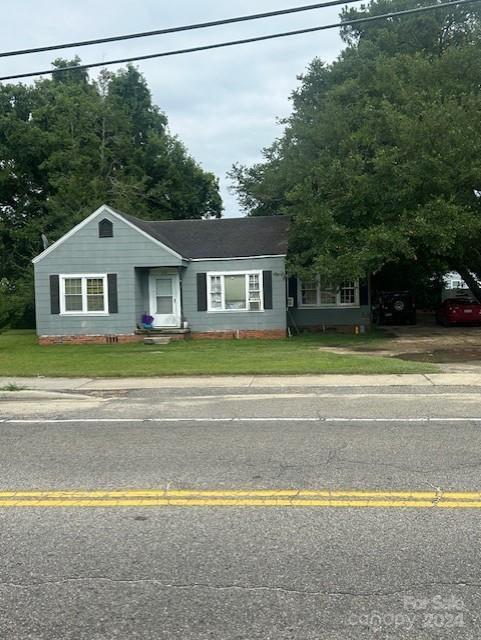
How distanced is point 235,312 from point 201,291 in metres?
1.63

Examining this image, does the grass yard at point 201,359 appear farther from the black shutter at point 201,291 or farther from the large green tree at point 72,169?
the large green tree at point 72,169

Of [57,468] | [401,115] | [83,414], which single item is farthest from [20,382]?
[401,115]

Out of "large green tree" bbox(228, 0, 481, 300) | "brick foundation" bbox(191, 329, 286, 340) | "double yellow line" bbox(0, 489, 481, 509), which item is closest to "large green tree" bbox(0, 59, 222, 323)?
"brick foundation" bbox(191, 329, 286, 340)

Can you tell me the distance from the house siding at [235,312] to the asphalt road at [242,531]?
15457 millimetres

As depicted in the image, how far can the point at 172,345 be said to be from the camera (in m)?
21.6

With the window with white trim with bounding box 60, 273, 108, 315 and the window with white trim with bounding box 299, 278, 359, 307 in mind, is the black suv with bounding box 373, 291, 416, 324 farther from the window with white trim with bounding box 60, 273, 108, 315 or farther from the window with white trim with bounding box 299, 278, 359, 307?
the window with white trim with bounding box 60, 273, 108, 315

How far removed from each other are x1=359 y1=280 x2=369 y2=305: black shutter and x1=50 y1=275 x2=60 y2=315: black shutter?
12168mm

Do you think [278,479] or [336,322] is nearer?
[278,479]

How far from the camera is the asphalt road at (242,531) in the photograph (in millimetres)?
3355

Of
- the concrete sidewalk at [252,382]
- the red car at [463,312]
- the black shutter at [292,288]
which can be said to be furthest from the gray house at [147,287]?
the concrete sidewalk at [252,382]

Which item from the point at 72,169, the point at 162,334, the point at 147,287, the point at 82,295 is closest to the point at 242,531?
the point at 162,334

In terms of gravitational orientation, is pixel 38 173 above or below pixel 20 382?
above

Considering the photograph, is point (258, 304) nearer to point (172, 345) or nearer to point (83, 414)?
point (172, 345)

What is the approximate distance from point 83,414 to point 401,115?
15.8 m
